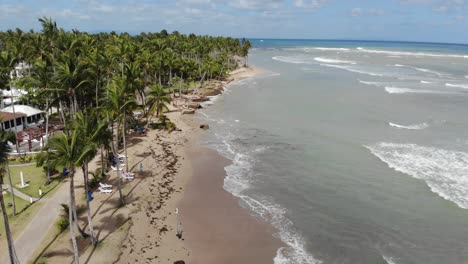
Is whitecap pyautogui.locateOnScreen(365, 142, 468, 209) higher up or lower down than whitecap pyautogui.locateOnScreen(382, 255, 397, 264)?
higher up

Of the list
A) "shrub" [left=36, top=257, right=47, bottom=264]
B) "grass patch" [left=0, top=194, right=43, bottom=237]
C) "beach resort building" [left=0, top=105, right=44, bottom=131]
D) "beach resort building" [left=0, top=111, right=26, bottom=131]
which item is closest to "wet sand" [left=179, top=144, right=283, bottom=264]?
"shrub" [left=36, top=257, right=47, bottom=264]

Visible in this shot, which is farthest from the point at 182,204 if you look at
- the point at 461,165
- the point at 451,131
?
the point at 451,131

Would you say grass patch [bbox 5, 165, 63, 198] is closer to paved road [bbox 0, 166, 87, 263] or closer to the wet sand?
paved road [bbox 0, 166, 87, 263]

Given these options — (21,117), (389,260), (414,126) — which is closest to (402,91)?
(414,126)

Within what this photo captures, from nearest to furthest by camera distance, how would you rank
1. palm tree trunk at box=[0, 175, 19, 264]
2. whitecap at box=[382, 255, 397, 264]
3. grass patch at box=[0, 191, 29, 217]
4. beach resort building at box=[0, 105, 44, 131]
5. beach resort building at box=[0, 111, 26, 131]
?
palm tree trunk at box=[0, 175, 19, 264] → whitecap at box=[382, 255, 397, 264] → grass patch at box=[0, 191, 29, 217] → beach resort building at box=[0, 111, 26, 131] → beach resort building at box=[0, 105, 44, 131]

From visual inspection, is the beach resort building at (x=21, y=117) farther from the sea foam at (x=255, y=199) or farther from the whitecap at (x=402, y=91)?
the whitecap at (x=402, y=91)

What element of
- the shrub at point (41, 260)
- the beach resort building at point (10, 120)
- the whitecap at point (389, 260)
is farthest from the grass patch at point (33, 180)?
the whitecap at point (389, 260)
